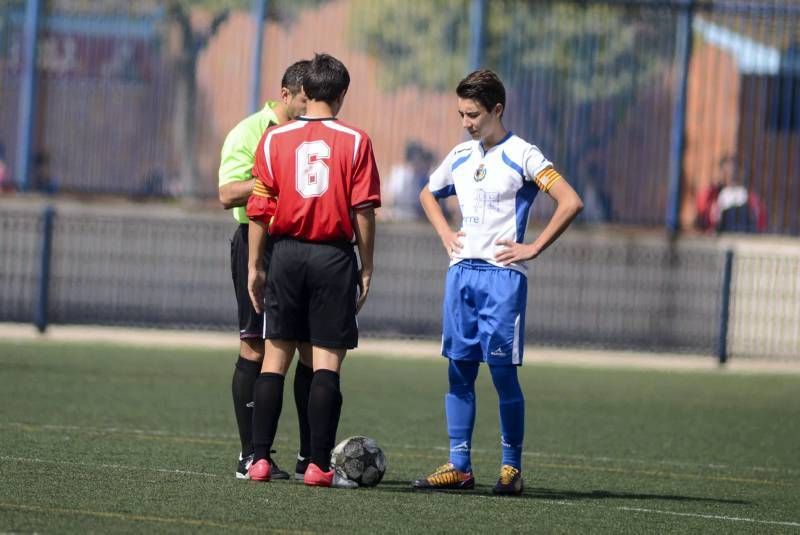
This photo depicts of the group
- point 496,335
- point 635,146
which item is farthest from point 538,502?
point 635,146

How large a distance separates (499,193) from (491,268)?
37cm

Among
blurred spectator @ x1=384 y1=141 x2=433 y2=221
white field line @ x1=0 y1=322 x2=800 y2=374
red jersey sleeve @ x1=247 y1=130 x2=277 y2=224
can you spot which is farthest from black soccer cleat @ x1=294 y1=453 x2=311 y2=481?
blurred spectator @ x1=384 y1=141 x2=433 y2=221

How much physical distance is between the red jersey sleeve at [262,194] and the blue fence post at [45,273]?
32.9 ft

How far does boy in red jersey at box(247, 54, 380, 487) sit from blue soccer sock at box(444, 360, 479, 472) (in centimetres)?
64

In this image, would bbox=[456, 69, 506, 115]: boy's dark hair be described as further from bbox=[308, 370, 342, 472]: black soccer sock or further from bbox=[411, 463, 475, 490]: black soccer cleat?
bbox=[411, 463, 475, 490]: black soccer cleat

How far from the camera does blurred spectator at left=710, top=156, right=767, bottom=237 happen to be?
19.6 metres

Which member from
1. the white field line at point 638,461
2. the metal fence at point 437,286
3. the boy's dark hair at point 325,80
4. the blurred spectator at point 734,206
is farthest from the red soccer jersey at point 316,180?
the blurred spectator at point 734,206

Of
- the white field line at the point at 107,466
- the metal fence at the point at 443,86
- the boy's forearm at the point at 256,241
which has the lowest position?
the white field line at the point at 107,466

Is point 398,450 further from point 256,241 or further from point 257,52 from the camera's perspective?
point 257,52

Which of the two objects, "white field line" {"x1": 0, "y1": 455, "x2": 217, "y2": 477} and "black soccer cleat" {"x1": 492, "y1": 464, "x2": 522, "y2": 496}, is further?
"white field line" {"x1": 0, "y1": 455, "x2": 217, "y2": 477}

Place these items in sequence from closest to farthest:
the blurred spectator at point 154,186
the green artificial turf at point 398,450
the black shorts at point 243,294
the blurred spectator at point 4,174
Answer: the green artificial turf at point 398,450
the black shorts at point 243,294
the blurred spectator at point 4,174
the blurred spectator at point 154,186

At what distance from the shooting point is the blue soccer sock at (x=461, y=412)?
8086 millimetres

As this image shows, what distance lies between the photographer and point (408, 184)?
64.5 ft

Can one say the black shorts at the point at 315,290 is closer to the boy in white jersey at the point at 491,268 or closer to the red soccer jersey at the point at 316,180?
the red soccer jersey at the point at 316,180
